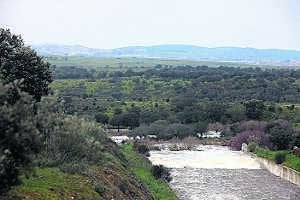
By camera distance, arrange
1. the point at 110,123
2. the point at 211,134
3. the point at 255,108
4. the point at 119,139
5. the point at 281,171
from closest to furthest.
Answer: the point at 281,171
the point at 119,139
the point at 211,134
the point at 110,123
the point at 255,108

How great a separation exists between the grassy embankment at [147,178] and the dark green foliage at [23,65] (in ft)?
40.3

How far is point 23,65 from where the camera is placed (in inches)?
1013

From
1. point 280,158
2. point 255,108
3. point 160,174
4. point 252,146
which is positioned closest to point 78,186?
point 160,174

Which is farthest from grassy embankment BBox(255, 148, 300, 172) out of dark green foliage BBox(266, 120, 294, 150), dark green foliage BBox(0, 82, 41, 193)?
dark green foliage BBox(0, 82, 41, 193)

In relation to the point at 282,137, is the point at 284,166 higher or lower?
lower

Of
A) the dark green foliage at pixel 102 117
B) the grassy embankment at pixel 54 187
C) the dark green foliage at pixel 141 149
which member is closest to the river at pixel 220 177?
the dark green foliage at pixel 141 149

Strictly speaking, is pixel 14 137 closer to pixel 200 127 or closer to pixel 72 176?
pixel 72 176

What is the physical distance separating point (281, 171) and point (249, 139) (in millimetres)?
16298

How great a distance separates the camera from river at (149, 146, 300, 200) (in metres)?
39.7

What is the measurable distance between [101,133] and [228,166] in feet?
60.7

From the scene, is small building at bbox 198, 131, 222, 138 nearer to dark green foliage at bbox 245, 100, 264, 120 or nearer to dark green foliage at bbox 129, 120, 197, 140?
dark green foliage at bbox 129, 120, 197, 140

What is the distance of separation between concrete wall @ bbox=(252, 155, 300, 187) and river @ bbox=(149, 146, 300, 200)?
535 mm

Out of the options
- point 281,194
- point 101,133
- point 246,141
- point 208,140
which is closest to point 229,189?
point 281,194

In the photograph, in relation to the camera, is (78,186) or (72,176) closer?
(78,186)
